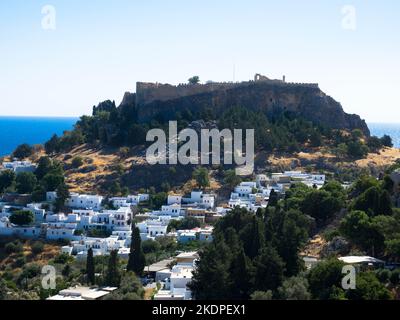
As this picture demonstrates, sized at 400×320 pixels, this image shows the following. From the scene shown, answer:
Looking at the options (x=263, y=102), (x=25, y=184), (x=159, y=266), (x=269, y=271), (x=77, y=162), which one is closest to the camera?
(x=269, y=271)

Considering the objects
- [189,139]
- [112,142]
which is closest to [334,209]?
[189,139]

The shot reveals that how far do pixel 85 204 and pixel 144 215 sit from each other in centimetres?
440

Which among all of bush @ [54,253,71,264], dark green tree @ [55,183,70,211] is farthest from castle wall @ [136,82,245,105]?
bush @ [54,253,71,264]

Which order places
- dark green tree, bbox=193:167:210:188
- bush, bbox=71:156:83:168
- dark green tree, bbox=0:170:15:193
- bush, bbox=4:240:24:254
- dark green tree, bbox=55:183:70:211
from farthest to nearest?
bush, bbox=71:156:83:168
dark green tree, bbox=0:170:15:193
dark green tree, bbox=193:167:210:188
dark green tree, bbox=55:183:70:211
bush, bbox=4:240:24:254

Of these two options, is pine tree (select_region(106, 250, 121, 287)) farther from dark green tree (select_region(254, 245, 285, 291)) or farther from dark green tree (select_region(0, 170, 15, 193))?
dark green tree (select_region(0, 170, 15, 193))

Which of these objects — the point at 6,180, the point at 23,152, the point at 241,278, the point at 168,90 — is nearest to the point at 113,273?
the point at 241,278

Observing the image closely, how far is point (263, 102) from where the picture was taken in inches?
2235

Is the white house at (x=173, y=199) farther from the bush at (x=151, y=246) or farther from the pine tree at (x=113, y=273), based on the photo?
the pine tree at (x=113, y=273)

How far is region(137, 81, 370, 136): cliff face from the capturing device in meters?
56.1

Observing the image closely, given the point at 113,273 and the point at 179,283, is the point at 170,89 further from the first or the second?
the point at 179,283

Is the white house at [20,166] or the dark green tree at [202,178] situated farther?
the white house at [20,166]

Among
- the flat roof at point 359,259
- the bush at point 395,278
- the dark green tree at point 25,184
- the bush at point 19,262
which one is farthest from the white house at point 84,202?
the bush at point 395,278

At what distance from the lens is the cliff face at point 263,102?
5606 cm

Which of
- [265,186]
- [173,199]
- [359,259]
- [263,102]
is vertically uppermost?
[263,102]
